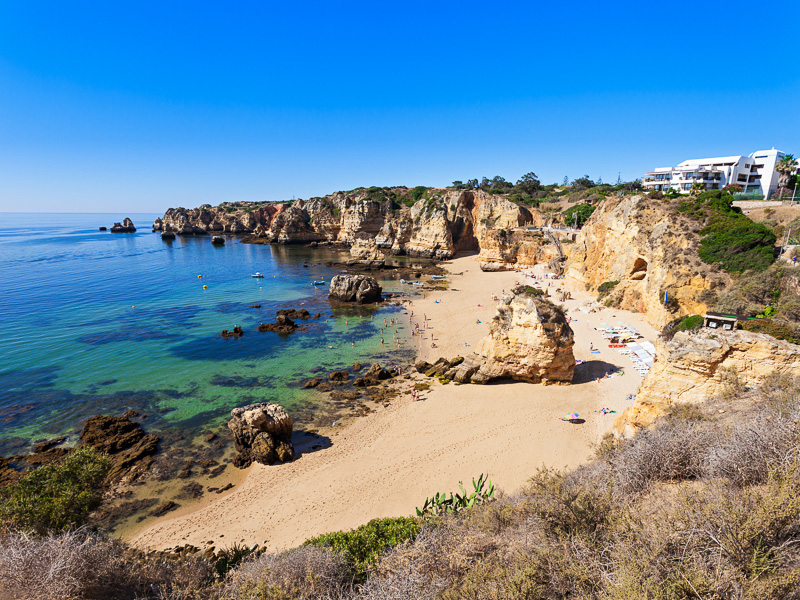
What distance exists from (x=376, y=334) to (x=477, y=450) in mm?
16354

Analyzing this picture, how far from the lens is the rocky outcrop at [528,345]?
18141 millimetres

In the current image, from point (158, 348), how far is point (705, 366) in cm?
3161

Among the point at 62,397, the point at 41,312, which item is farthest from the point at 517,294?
the point at 41,312

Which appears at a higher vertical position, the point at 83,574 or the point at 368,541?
the point at 83,574

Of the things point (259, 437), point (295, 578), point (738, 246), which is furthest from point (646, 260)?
point (295, 578)

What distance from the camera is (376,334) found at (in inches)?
1169

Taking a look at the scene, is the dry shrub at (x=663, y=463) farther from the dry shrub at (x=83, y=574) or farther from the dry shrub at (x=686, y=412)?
the dry shrub at (x=83, y=574)

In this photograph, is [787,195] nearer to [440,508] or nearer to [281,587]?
[440,508]

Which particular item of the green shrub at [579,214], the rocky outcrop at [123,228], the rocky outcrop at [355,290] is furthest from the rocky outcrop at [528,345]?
the rocky outcrop at [123,228]

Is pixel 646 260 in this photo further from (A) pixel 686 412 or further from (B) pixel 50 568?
(B) pixel 50 568

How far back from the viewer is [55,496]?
7.72 meters

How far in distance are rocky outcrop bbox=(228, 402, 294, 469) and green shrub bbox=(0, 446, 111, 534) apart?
6.12 m

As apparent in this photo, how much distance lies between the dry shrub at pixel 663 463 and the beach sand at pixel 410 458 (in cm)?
606

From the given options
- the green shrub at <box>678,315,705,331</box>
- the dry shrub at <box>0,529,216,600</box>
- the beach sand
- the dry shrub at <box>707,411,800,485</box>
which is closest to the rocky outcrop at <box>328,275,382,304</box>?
the beach sand
